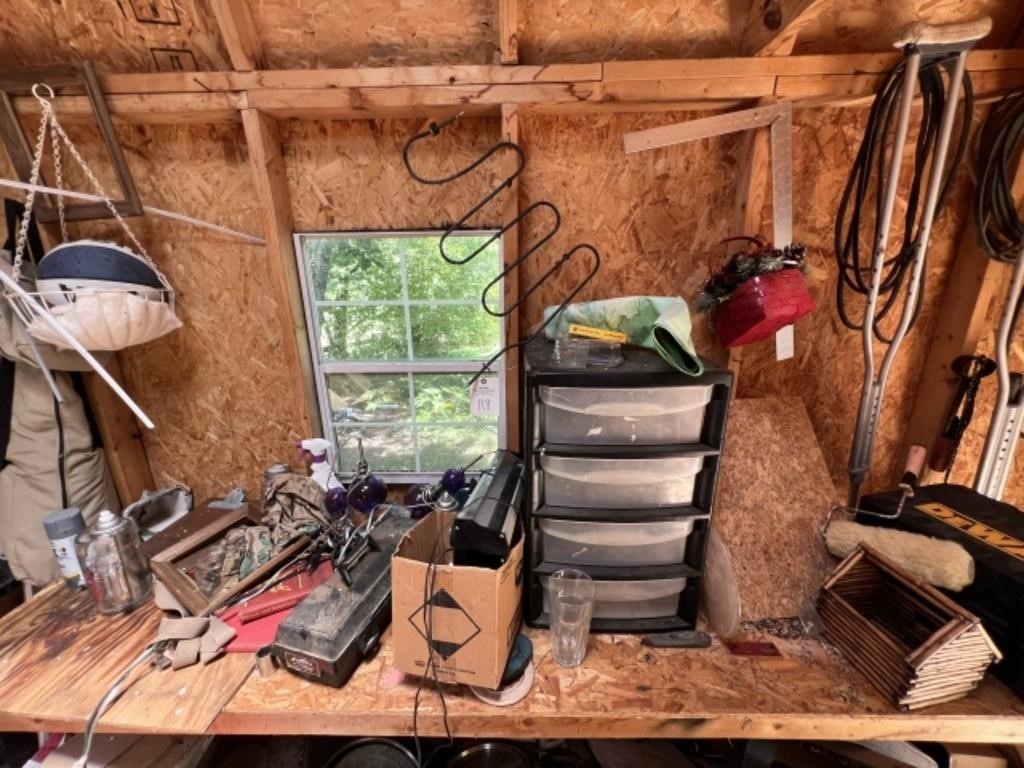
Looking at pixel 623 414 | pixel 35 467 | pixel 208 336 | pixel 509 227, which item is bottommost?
pixel 35 467

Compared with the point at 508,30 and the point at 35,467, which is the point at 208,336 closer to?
the point at 35,467

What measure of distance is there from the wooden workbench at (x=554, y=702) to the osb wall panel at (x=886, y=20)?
1649 mm

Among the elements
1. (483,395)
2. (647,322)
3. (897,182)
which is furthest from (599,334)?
(897,182)

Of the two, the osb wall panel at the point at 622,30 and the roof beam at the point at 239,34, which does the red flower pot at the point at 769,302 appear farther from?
the roof beam at the point at 239,34

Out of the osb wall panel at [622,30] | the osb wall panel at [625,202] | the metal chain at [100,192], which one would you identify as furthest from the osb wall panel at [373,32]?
the metal chain at [100,192]

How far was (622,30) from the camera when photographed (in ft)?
4.04

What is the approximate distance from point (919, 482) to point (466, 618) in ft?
5.56

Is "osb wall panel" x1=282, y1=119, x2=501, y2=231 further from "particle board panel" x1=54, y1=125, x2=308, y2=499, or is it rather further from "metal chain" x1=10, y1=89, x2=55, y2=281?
"metal chain" x1=10, y1=89, x2=55, y2=281

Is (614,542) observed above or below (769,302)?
below

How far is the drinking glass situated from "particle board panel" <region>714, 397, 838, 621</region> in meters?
0.43

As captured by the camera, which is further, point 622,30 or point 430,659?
point 622,30

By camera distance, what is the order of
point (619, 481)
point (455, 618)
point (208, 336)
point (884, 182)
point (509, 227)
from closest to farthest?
point (455, 618) → point (619, 481) → point (884, 182) → point (509, 227) → point (208, 336)

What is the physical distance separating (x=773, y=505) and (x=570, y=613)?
2.35ft

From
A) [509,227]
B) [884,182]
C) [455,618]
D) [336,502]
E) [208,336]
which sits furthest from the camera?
[208,336]
